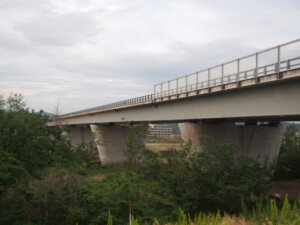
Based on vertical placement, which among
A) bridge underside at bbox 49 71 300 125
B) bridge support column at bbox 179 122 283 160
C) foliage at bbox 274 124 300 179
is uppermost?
bridge underside at bbox 49 71 300 125

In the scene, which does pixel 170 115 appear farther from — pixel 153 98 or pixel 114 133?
pixel 114 133

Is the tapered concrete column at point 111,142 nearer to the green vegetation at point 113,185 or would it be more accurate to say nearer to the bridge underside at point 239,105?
the bridge underside at point 239,105

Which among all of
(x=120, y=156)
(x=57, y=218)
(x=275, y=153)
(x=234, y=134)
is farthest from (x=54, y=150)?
(x=120, y=156)

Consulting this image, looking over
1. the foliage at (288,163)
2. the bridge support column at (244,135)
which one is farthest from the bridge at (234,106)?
the foliage at (288,163)

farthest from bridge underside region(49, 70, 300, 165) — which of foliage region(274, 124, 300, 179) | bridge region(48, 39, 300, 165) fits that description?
foliage region(274, 124, 300, 179)

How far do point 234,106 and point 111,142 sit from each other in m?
33.1

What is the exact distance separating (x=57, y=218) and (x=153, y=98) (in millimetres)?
17529

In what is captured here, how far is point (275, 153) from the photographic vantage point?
28.7 m

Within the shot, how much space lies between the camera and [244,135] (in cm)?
2756

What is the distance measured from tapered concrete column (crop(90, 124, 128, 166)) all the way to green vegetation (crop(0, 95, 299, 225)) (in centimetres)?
2349

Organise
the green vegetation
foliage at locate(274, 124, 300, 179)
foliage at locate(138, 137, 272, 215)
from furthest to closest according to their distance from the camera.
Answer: foliage at locate(274, 124, 300, 179)
foliage at locate(138, 137, 272, 215)
the green vegetation

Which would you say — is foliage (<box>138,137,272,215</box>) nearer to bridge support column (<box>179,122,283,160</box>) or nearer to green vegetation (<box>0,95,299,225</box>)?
green vegetation (<box>0,95,299,225</box>)

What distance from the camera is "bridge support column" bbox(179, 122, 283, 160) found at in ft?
A: 89.3

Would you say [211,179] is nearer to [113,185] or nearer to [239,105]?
[239,105]
